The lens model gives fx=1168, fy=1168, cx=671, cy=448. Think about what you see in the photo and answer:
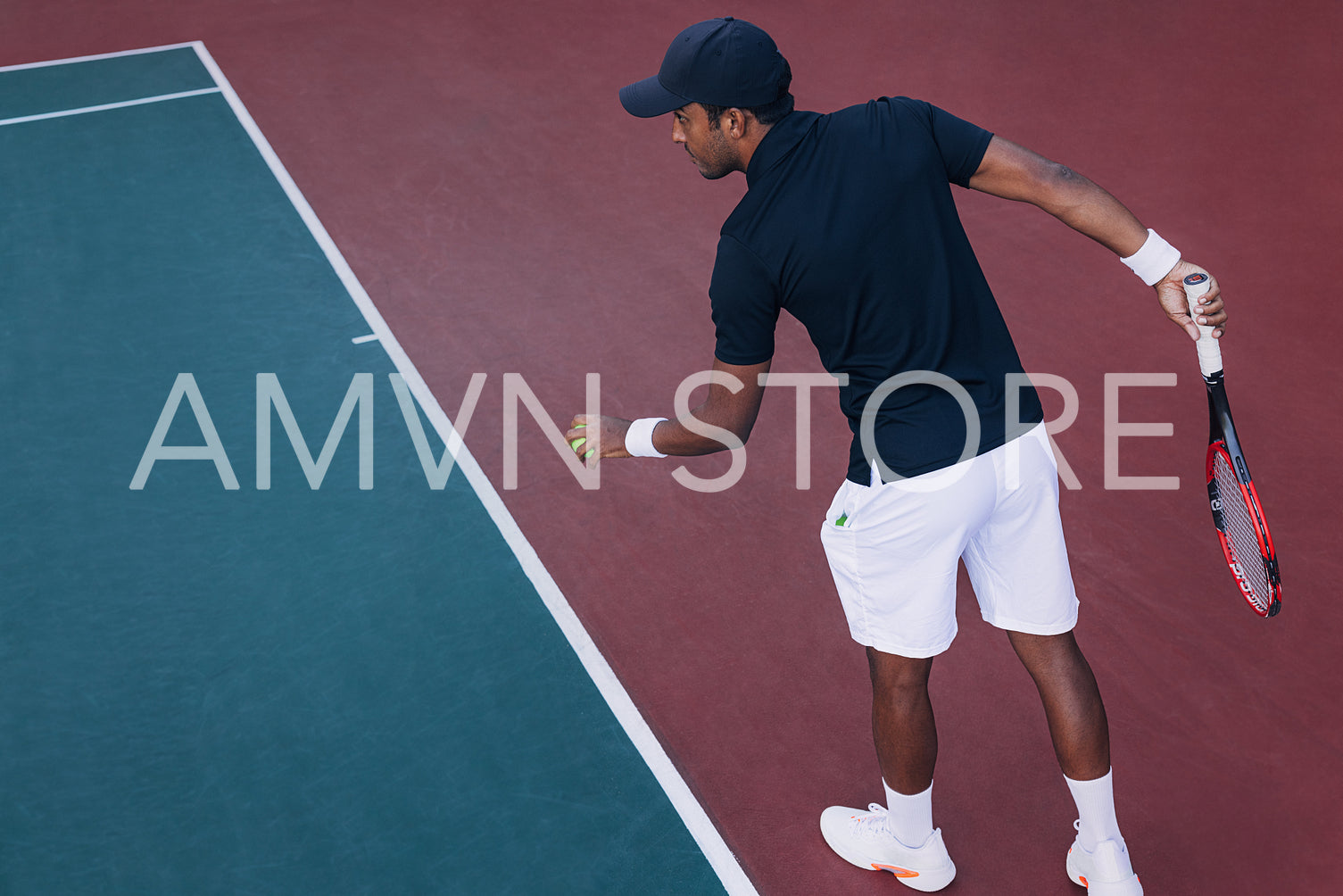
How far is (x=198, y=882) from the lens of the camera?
330 centimetres

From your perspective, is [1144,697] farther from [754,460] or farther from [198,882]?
[198,882]

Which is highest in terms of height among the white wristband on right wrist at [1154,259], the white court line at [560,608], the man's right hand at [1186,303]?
the white wristband on right wrist at [1154,259]

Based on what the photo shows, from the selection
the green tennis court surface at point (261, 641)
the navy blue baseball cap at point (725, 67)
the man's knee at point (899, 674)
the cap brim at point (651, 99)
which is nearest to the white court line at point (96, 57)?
the green tennis court surface at point (261, 641)

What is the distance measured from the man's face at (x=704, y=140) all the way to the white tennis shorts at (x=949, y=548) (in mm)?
783

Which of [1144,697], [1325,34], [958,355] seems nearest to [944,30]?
[1325,34]

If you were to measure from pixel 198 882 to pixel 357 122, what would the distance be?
5878mm

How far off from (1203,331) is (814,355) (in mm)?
2778

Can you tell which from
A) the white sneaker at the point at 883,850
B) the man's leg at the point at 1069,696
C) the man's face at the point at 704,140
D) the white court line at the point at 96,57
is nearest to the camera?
the man's face at the point at 704,140

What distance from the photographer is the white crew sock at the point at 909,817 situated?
9.98ft

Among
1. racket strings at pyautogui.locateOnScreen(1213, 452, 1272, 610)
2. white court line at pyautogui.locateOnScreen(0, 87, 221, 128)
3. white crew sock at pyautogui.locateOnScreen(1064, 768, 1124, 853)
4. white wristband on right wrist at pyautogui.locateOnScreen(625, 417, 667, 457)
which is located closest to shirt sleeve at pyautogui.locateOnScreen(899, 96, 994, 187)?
white wristband on right wrist at pyautogui.locateOnScreen(625, 417, 667, 457)

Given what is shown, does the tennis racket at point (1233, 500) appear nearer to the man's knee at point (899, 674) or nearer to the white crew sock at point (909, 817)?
the man's knee at point (899, 674)

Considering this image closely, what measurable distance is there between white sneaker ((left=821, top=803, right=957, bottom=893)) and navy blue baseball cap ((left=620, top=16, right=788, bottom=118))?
1.98 m

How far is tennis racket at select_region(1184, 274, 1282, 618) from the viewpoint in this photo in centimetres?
287

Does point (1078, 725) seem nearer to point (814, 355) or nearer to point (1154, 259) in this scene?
point (1154, 259)
